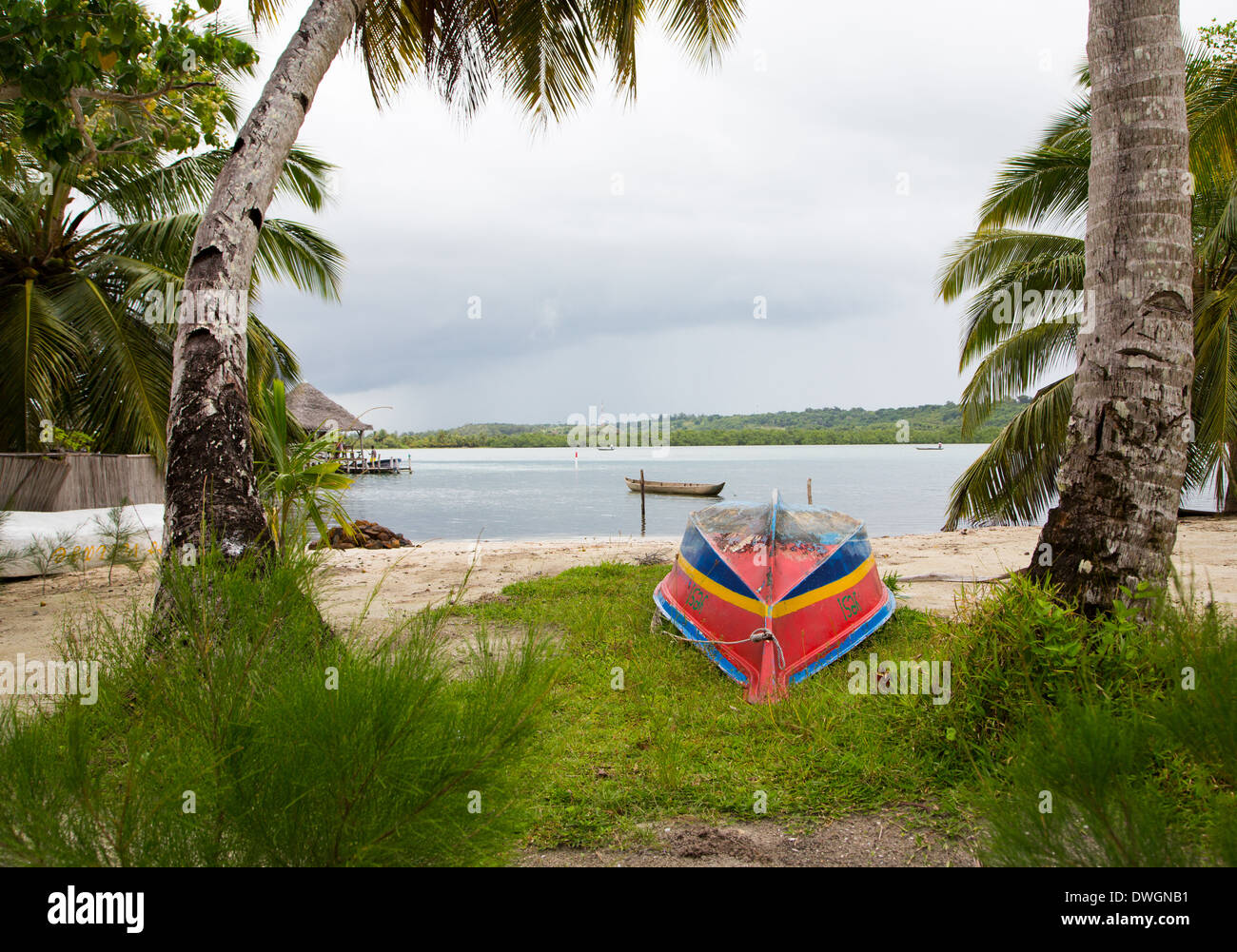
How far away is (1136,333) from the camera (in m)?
3.59

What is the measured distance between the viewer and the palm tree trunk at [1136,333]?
3.58m

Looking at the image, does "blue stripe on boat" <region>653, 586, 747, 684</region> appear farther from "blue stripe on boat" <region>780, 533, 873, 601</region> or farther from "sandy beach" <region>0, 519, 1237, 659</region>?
"sandy beach" <region>0, 519, 1237, 659</region>

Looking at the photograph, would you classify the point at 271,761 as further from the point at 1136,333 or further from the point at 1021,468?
the point at 1021,468

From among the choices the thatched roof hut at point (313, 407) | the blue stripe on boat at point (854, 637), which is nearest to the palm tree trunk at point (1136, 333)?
the blue stripe on boat at point (854, 637)

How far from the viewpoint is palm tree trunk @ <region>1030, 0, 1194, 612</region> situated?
358 centimetres

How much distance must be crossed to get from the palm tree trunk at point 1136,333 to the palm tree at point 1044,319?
8763 mm

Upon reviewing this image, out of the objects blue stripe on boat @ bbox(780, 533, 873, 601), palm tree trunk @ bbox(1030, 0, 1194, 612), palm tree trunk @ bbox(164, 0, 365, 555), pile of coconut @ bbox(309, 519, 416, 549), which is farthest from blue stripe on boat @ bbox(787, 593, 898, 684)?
pile of coconut @ bbox(309, 519, 416, 549)

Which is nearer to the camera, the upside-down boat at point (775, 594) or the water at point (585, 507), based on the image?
the upside-down boat at point (775, 594)

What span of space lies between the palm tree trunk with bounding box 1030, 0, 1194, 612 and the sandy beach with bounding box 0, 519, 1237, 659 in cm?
167

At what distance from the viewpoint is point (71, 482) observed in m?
9.89

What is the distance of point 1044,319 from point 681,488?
2965 centimetres

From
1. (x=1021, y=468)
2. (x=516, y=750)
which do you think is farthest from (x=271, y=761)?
(x=1021, y=468)

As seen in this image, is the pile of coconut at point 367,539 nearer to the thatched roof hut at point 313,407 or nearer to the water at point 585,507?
the water at point 585,507
